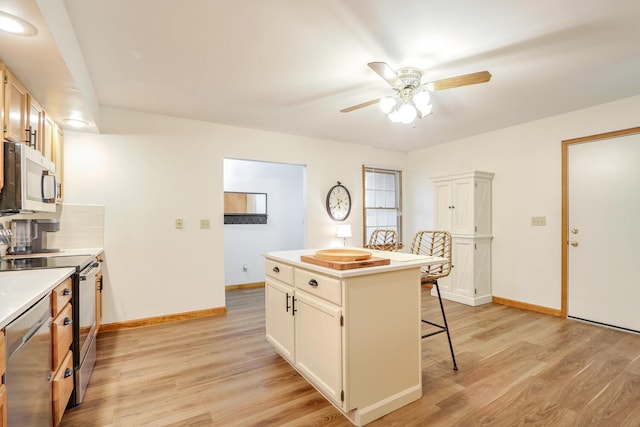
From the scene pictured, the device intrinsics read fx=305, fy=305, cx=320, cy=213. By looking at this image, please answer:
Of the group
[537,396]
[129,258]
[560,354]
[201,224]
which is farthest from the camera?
[201,224]

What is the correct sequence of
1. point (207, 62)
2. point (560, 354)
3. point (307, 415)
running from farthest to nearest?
point (560, 354) < point (207, 62) < point (307, 415)

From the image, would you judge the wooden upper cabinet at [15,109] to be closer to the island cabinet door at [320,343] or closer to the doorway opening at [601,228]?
the island cabinet door at [320,343]

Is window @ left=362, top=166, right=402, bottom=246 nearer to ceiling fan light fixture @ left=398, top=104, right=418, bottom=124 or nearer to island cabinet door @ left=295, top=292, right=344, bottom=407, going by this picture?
ceiling fan light fixture @ left=398, top=104, right=418, bottom=124

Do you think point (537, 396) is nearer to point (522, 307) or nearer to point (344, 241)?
point (522, 307)

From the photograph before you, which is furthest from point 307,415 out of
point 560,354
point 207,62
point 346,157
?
point 346,157

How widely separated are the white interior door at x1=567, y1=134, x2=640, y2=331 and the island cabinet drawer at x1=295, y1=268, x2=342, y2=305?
328 cm

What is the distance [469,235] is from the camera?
13.3 feet

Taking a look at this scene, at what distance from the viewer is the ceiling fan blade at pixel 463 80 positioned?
75.2 inches

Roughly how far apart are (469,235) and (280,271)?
9.38ft

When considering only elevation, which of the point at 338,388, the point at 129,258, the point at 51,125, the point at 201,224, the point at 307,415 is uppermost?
the point at 51,125

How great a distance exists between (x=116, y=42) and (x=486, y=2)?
7.60 feet

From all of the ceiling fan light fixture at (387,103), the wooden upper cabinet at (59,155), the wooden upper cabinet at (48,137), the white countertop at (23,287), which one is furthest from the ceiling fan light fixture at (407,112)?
the wooden upper cabinet at (59,155)

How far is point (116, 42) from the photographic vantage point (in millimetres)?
2047

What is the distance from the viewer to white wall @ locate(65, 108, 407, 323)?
3193 millimetres
